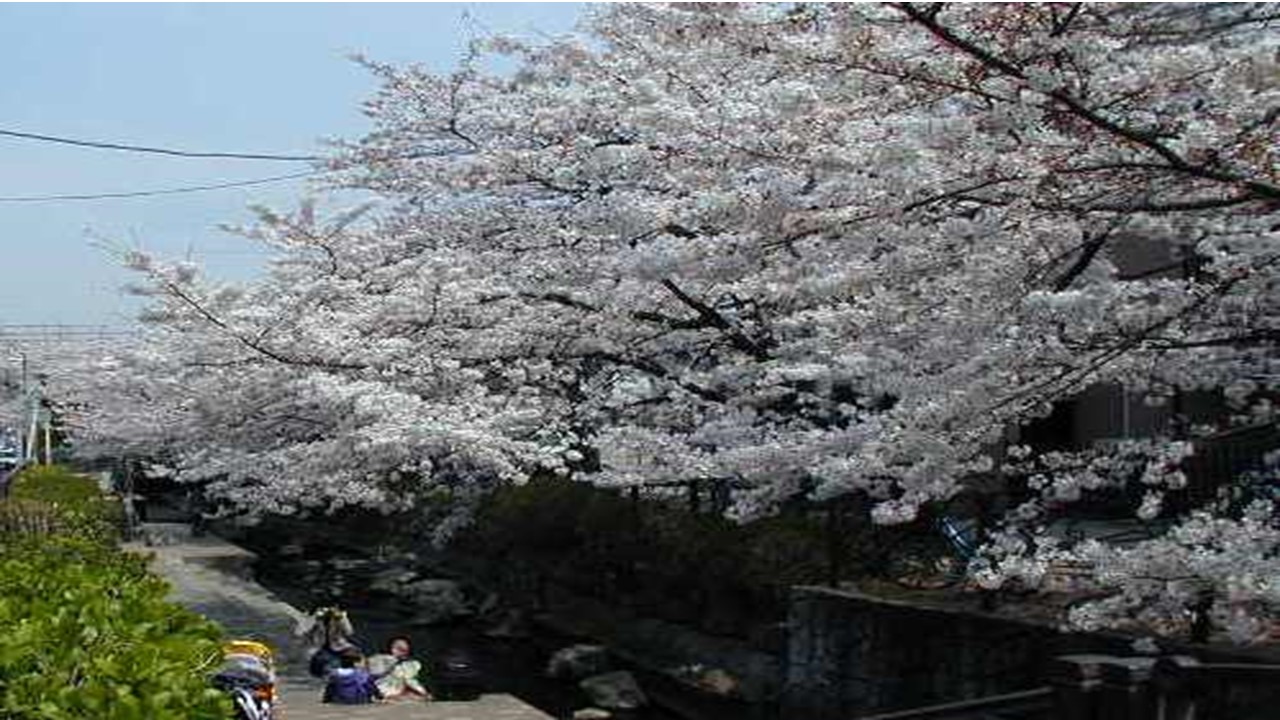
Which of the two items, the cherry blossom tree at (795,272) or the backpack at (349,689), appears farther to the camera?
the backpack at (349,689)

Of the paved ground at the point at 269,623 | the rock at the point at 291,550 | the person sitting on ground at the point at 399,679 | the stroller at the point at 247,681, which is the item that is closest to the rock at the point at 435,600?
the paved ground at the point at 269,623

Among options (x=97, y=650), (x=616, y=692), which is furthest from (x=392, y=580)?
(x=97, y=650)

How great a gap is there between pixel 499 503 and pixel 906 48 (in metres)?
17.8

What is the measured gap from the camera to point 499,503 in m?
24.0

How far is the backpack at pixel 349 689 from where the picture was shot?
12289 millimetres

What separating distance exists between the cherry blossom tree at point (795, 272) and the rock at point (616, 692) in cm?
283

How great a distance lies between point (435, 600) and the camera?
2466cm

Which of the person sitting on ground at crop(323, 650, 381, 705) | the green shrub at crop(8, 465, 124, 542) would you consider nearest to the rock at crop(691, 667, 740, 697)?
the person sitting on ground at crop(323, 650, 381, 705)

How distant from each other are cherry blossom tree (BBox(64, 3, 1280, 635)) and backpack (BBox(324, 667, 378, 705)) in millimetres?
2642

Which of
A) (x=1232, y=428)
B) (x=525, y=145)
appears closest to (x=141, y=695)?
(x=1232, y=428)

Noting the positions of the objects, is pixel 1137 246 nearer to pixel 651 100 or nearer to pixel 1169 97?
pixel 651 100

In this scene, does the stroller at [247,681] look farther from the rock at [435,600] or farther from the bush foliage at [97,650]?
the rock at [435,600]

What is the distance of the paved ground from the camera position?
1174 centimetres

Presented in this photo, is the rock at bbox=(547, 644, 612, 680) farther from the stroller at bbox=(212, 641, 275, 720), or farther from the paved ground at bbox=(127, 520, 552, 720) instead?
the stroller at bbox=(212, 641, 275, 720)
